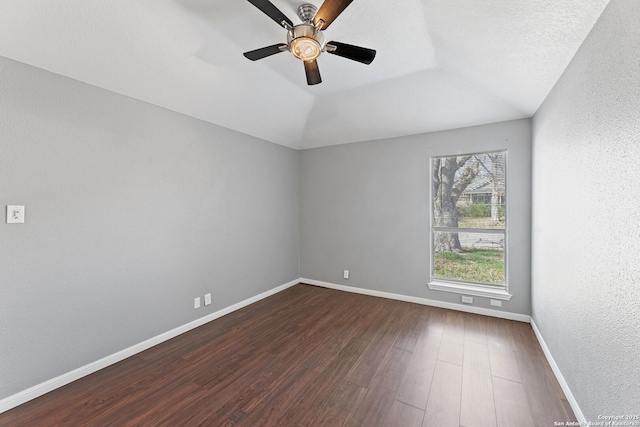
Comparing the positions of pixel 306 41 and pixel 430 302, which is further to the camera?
pixel 430 302

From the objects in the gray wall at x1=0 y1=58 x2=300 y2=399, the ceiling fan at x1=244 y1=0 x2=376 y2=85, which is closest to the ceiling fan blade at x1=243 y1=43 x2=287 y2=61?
the ceiling fan at x1=244 y1=0 x2=376 y2=85

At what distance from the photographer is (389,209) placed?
3.84 m

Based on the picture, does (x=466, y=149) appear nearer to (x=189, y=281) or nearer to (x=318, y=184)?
(x=318, y=184)

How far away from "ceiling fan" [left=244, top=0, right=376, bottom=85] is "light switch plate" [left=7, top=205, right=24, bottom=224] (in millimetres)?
1940

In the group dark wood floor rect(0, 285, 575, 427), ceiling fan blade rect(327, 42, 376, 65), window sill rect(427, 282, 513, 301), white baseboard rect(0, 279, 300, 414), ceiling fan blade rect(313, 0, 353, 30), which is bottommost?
dark wood floor rect(0, 285, 575, 427)

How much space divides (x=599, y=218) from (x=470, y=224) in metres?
2.07

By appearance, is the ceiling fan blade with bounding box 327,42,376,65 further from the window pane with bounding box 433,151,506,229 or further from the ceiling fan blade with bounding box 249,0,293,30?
the window pane with bounding box 433,151,506,229

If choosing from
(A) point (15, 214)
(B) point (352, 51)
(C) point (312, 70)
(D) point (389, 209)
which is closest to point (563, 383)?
(D) point (389, 209)

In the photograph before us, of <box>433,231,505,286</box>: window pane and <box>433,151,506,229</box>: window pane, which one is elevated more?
<box>433,151,506,229</box>: window pane

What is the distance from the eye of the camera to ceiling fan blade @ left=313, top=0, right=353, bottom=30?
1.42m

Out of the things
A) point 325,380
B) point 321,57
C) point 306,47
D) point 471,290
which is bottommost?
point 325,380

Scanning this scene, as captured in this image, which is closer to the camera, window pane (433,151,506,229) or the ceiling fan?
the ceiling fan

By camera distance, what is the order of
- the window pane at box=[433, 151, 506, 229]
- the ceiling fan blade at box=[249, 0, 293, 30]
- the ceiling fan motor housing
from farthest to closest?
the window pane at box=[433, 151, 506, 229] < the ceiling fan motor housing < the ceiling fan blade at box=[249, 0, 293, 30]

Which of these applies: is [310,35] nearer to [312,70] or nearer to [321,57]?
[312,70]
